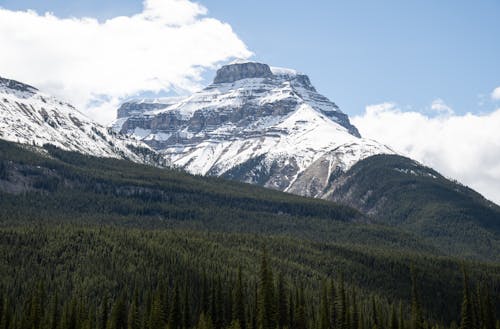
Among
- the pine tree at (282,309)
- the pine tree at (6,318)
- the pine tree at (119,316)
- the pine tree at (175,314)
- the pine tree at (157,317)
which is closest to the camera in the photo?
the pine tree at (6,318)

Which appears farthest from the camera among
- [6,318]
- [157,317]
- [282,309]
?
[282,309]

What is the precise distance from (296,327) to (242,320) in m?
16.5

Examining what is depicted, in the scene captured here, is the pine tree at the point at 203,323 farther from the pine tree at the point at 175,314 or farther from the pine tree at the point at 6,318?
the pine tree at the point at 6,318

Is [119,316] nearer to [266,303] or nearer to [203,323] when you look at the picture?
[203,323]

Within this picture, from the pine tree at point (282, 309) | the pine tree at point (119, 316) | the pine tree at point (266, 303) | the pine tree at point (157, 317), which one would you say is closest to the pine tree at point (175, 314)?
the pine tree at point (157, 317)

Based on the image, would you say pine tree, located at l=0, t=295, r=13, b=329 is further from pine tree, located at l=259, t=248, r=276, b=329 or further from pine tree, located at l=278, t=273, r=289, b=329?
pine tree, located at l=278, t=273, r=289, b=329

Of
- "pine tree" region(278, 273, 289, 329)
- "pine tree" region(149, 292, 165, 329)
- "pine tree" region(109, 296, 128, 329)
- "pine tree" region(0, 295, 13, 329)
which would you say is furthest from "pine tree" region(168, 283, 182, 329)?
"pine tree" region(0, 295, 13, 329)

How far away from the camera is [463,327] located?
184750mm

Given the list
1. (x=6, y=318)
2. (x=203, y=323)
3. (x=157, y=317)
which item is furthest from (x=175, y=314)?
(x=6, y=318)

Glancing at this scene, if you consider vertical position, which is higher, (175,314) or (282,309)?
(282,309)

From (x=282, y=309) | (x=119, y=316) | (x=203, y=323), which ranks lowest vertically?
(x=119, y=316)

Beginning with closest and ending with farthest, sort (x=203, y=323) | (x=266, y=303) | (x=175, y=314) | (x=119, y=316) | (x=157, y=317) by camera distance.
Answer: (x=203, y=323), (x=157, y=317), (x=266, y=303), (x=119, y=316), (x=175, y=314)

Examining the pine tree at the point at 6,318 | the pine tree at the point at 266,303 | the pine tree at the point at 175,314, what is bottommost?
the pine tree at the point at 6,318

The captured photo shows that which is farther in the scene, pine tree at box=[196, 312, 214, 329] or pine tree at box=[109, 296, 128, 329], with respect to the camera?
pine tree at box=[109, 296, 128, 329]
